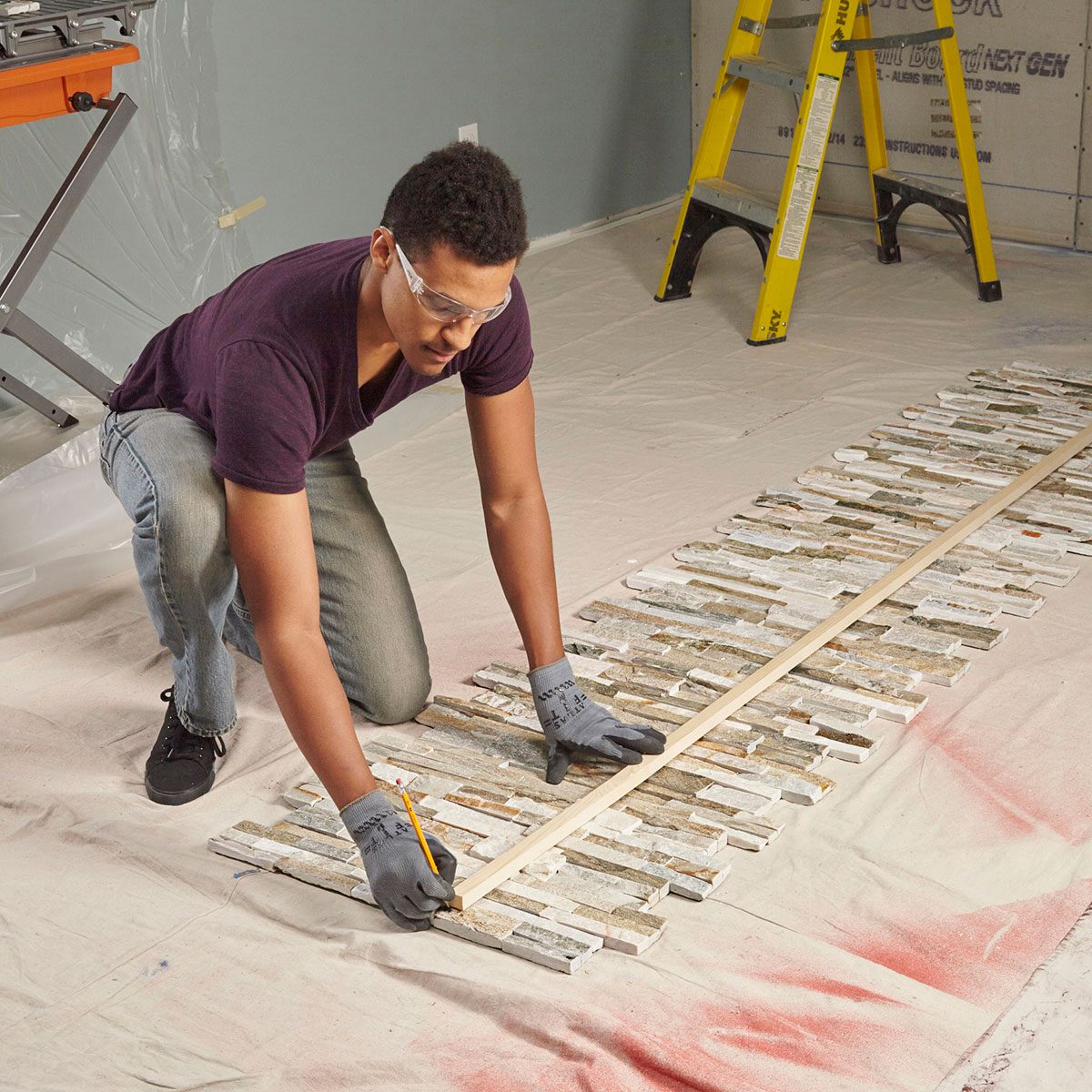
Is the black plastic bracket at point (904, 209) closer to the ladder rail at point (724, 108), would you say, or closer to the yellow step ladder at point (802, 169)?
the yellow step ladder at point (802, 169)

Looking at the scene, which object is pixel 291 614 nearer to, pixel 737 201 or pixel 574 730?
pixel 574 730

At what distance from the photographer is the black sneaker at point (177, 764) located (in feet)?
7.43

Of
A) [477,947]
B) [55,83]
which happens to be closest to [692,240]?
[55,83]

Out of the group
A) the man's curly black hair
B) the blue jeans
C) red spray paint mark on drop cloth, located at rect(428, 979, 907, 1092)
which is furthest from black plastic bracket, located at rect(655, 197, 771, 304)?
red spray paint mark on drop cloth, located at rect(428, 979, 907, 1092)

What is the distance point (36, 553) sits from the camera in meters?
3.03

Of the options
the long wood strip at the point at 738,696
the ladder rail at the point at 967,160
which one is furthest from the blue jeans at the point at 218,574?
the ladder rail at the point at 967,160

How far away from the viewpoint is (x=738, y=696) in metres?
2.41

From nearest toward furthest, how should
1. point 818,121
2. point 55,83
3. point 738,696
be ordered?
point 738,696, point 55,83, point 818,121

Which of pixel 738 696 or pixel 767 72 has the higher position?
pixel 767 72

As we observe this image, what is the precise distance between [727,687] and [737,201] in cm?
229

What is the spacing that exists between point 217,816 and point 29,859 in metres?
0.27

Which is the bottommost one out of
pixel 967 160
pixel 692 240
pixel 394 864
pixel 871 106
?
pixel 394 864

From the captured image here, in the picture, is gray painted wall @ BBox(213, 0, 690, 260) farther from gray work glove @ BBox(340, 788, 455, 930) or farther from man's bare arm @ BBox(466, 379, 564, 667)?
gray work glove @ BBox(340, 788, 455, 930)

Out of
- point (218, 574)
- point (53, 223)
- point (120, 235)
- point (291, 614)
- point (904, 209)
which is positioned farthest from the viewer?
point (904, 209)
